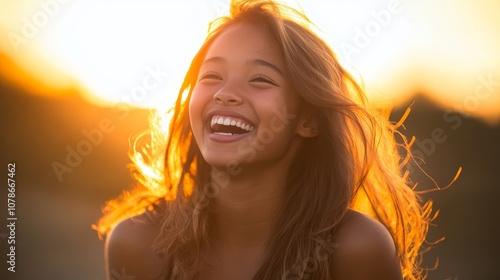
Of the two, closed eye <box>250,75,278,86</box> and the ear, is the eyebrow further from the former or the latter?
the ear

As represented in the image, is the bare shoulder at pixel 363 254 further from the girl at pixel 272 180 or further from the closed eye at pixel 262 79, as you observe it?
the closed eye at pixel 262 79

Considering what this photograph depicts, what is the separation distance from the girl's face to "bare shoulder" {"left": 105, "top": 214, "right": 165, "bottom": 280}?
0.56 m

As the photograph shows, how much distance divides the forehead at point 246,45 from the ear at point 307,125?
311 mm

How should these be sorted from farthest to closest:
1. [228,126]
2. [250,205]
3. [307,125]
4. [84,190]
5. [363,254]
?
[84,190]
[307,125]
[250,205]
[228,126]
[363,254]

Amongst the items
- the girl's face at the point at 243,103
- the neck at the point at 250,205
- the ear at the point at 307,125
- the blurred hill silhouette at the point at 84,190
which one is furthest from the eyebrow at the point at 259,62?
the blurred hill silhouette at the point at 84,190

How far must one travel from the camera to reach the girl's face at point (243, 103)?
138 inches

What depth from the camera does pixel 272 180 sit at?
373 centimetres

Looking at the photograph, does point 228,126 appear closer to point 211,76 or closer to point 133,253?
point 211,76

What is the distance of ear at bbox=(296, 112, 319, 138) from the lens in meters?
3.79

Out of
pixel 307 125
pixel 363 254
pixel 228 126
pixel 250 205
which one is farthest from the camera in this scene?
pixel 307 125

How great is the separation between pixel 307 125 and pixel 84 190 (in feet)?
19.1

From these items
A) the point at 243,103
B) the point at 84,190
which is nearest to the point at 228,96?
the point at 243,103

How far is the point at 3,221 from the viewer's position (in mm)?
5441

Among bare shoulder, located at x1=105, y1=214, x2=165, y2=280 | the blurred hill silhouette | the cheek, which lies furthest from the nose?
the blurred hill silhouette
